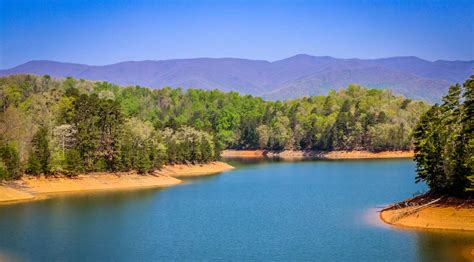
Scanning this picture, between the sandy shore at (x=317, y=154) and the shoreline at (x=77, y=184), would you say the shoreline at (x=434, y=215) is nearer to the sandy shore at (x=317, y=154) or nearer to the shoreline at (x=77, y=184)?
the shoreline at (x=77, y=184)

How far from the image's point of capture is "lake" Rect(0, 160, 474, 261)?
44.8 meters

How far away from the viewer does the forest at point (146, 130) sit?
265 ft

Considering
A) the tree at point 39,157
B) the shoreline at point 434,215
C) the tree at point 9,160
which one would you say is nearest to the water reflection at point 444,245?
the shoreline at point 434,215

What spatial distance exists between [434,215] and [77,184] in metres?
44.9

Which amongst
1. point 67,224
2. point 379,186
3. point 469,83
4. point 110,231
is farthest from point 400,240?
point 379,186

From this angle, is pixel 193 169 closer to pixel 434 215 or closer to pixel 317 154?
pixel 317 154

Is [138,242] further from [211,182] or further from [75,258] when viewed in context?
[211,182]

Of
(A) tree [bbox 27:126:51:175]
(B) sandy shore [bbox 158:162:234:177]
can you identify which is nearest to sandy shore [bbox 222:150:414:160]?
(B) sandy shore [bbox 158:162:234:177]

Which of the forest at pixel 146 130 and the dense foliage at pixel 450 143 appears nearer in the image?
the dense foliage at pixel 450 143

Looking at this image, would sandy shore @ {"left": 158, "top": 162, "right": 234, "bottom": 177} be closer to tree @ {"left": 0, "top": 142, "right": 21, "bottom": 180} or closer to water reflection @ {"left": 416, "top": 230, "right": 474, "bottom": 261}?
tree @ {"left": 0, "top": 142, "right": 21, "bottom": 180}

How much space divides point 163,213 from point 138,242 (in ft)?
47.0

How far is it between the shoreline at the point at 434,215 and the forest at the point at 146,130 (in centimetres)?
2981

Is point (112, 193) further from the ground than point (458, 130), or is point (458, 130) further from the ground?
point (458, 130)

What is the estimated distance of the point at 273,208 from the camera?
66.2m
